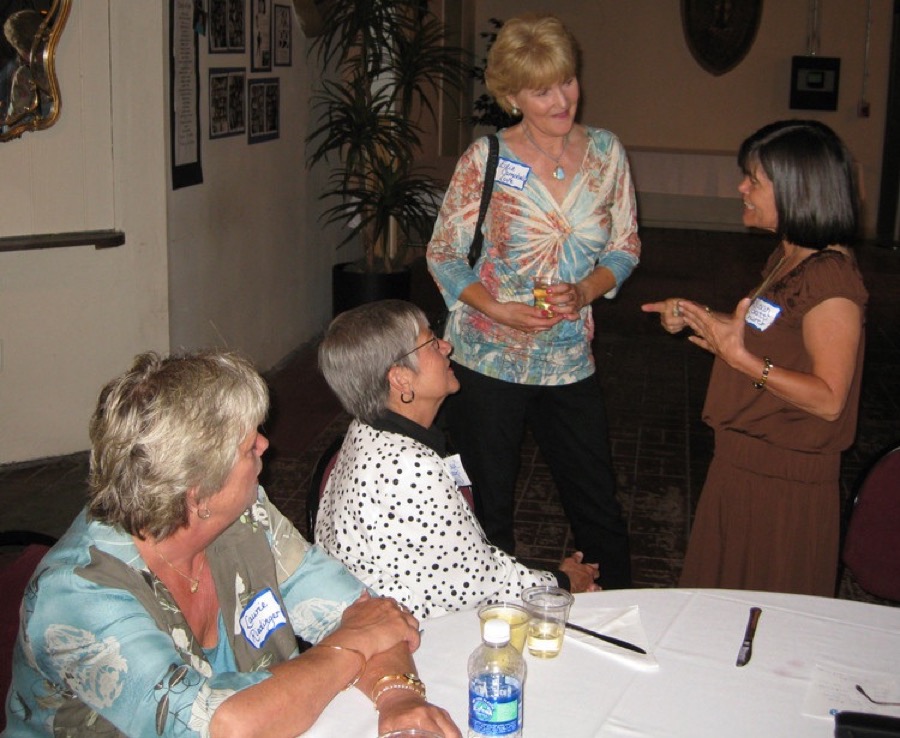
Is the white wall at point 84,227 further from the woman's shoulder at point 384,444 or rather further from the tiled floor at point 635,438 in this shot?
the woman's shoulder at point 384,444

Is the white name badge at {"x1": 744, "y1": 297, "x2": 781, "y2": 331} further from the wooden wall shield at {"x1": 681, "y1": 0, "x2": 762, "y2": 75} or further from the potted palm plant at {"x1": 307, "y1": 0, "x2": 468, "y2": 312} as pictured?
the wooden wall shield at {"x1": 681, "y1": 0, "x2": 762, "y2": 75}

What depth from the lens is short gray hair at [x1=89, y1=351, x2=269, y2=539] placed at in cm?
162

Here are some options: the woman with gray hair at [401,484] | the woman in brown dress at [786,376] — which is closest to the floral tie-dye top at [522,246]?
the woman in brown dress at [786,376]

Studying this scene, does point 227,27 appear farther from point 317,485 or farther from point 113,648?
point 113,648

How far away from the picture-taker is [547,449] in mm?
3168

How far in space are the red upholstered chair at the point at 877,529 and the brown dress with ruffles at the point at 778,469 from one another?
144 mm

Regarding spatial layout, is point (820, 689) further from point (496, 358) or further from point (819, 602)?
point (496, 358)

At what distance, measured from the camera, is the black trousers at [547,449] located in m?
3.02

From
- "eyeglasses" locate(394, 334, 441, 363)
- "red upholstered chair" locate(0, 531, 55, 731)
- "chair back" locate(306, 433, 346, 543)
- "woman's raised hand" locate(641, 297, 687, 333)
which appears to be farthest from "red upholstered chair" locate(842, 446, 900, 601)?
"red upholstered chair" locate(0, 531, 55, 731)

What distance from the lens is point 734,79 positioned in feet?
43.5

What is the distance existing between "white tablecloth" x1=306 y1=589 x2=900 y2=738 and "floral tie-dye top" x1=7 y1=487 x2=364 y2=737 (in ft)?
0.72

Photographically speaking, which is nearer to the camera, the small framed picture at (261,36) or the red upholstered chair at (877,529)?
the red upholstered chair at (877,529)

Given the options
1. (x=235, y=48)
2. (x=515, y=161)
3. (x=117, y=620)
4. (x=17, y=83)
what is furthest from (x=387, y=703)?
(x=235, y=48)

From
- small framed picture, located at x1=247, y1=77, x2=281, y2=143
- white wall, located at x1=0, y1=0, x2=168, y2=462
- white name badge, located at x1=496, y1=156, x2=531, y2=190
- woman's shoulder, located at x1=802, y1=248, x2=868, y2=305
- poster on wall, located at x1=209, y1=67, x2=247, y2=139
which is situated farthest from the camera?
small framed picture, located at x1=247, y1=77, x2=281, y2=143
